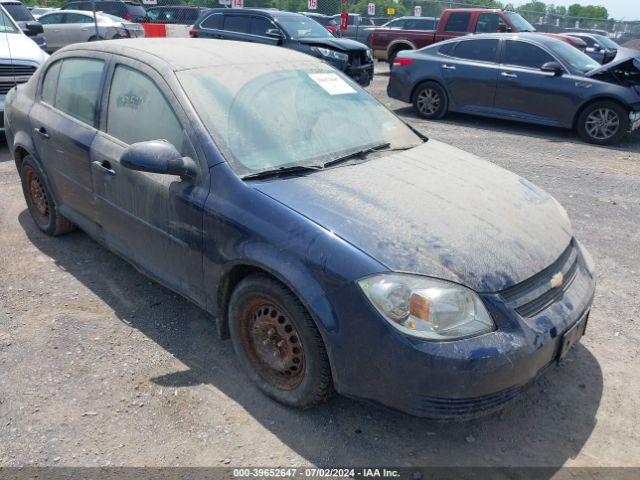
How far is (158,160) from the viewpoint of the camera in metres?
2.79

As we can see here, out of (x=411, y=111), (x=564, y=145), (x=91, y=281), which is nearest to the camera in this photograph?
(x=91, y=281)

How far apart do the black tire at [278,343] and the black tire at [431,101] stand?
8.04 m

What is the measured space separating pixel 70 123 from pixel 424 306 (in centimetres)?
289

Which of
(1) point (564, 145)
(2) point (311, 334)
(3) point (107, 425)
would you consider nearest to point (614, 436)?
(2) point (311, 334)

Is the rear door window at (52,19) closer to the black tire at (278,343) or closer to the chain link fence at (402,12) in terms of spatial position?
the chain link fence at (402,12)

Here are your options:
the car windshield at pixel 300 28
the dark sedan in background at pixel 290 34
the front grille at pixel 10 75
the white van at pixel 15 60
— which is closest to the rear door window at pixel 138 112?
the white van at pixel 15 60

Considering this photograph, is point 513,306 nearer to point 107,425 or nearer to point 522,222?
point 522,222

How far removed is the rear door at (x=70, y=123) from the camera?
367 centimetres

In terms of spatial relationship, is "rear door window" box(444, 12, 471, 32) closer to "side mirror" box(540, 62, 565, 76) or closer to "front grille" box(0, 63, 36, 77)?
"side mirror" box(540, 62, 565, 76)

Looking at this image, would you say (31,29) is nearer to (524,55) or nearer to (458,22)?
(524,55)

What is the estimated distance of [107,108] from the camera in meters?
3.53

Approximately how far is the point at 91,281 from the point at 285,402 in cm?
201

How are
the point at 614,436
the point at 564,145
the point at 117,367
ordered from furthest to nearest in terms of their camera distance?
the point at 564,145 < the point at 117,367 < the point at 614,436

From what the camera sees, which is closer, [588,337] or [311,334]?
[311,334]
